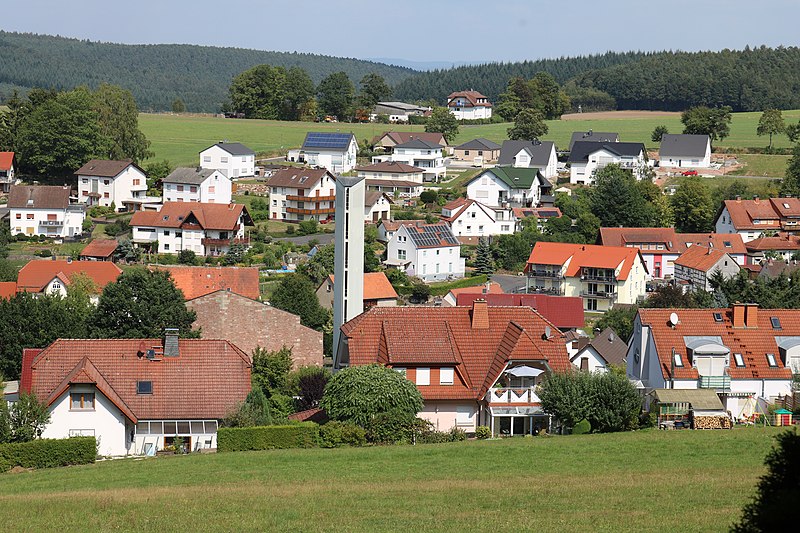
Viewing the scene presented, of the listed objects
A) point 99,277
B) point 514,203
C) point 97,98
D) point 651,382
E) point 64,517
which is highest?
point 97,98

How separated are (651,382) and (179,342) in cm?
1315

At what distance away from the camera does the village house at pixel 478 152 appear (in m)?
104

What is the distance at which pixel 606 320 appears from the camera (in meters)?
52.7

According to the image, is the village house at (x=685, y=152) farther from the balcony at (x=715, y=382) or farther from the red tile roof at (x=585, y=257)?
the balcony at (x=715, y=382)

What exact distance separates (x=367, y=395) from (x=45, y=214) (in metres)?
49.6

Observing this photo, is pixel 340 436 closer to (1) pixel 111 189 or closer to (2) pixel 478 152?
(1) pixel 111 189

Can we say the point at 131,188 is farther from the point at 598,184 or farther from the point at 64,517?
the point at 64,517

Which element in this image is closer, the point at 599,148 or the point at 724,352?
the point at 724,352

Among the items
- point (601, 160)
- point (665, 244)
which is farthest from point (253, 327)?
point (601, 160)

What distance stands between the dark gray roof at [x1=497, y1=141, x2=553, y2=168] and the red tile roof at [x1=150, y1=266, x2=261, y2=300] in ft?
137

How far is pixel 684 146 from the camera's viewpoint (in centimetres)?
9569

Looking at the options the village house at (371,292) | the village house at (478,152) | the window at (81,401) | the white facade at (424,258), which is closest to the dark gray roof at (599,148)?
the village house at (478,152)

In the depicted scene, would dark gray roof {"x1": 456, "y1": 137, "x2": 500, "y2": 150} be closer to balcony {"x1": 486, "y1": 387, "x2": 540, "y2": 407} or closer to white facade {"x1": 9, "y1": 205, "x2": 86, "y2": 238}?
white facade {"x1": 9, "y1": 205, "x2": 86, "y2": 238}

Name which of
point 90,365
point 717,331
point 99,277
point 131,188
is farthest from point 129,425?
point 131,188
